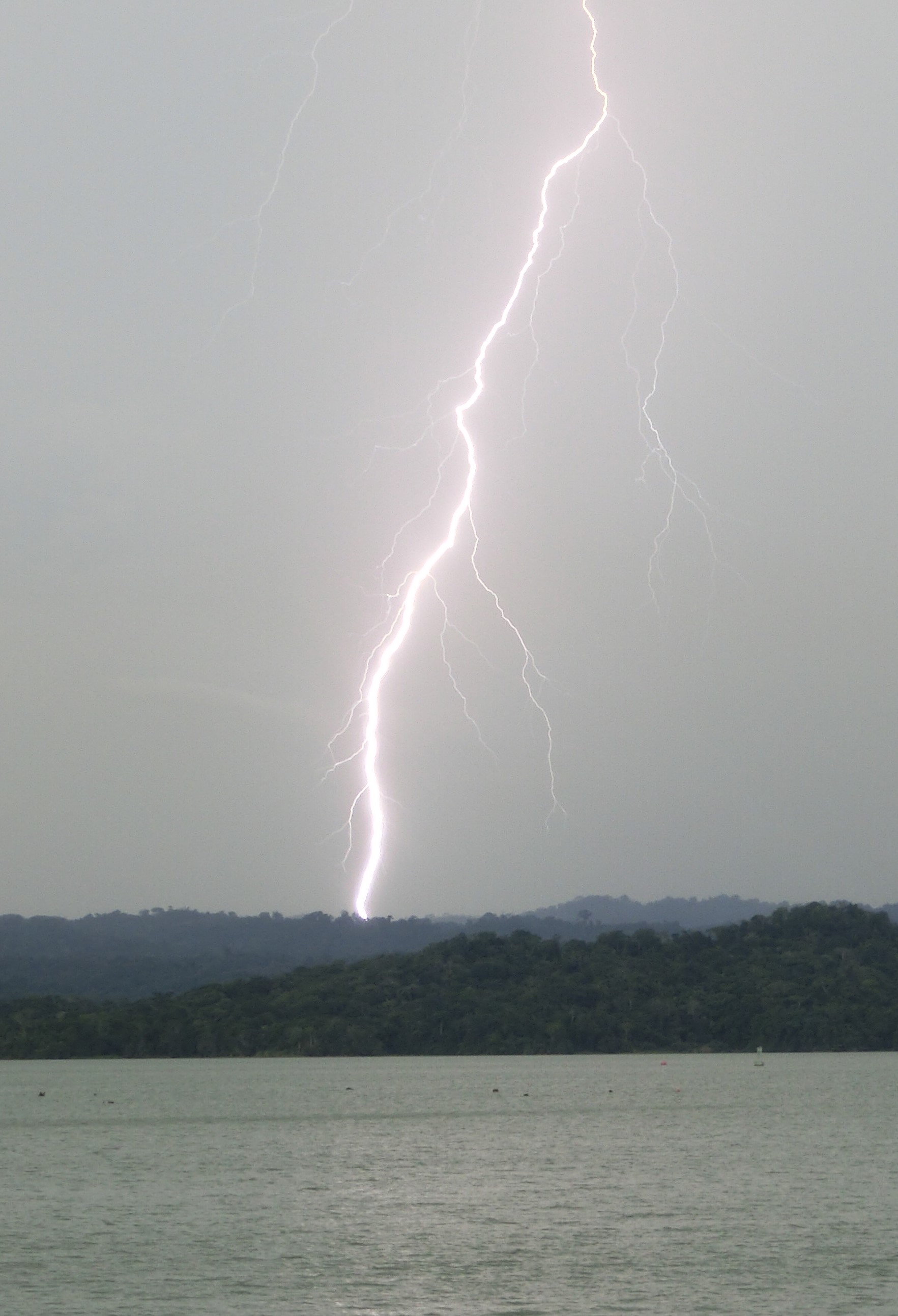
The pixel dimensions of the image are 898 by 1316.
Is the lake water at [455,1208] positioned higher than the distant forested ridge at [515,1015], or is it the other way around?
the distant forested ridge at [515,1015]

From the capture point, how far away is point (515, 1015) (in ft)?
604

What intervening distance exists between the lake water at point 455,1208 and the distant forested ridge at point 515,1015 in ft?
245

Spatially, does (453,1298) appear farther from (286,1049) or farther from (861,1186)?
(286,1049)

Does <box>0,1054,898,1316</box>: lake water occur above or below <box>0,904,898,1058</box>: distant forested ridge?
A: below

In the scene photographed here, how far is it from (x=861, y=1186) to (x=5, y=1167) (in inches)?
1250

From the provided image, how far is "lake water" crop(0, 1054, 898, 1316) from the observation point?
34469 mm

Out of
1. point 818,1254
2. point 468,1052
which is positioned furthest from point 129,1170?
point 468,1052

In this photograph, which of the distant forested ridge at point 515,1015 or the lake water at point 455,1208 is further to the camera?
the distant forested ridge at point 515,1015

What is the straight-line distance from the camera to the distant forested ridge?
588 ft

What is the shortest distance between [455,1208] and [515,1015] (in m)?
137

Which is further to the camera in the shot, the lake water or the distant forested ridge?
the distant forested ridge

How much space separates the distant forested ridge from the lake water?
74612 millimetres

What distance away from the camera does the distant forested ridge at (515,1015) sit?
17912 cm

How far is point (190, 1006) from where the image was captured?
623ft
